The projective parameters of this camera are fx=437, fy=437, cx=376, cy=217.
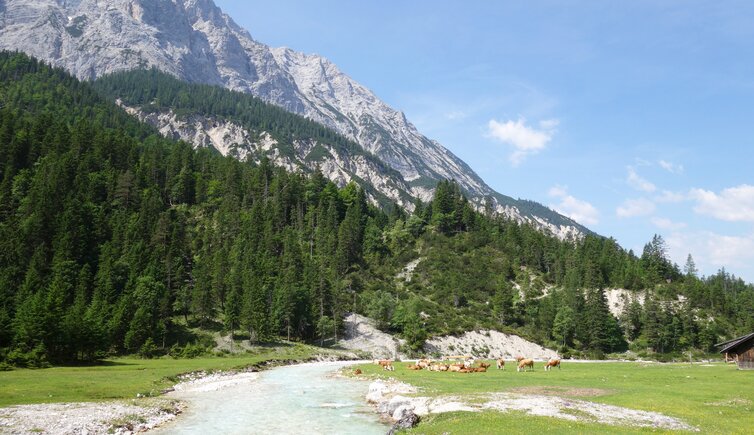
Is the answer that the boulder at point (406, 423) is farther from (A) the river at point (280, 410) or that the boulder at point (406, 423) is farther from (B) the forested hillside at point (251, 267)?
(B) the forested hillside at point (251, 267)

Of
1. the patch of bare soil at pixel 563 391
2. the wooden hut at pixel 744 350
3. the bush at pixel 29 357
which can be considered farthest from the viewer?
the wooden hut at pixel 744 350

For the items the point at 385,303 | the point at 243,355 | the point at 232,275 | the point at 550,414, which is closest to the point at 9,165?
the point at 232,275

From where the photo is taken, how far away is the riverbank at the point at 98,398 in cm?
2695

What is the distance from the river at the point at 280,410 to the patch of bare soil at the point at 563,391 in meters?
13.5

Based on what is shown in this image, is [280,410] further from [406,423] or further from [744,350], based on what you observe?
[744,350]

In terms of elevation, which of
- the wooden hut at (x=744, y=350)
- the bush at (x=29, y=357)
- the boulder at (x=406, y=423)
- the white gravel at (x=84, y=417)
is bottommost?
the bush at (x=29, y=357)

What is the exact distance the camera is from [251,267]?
115m

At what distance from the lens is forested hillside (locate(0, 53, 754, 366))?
8475 cm

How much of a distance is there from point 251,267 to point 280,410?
83.8 m

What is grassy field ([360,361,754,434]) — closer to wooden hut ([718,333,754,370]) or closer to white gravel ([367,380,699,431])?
white gravel ([367,380,699,431])

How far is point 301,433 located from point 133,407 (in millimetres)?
14478

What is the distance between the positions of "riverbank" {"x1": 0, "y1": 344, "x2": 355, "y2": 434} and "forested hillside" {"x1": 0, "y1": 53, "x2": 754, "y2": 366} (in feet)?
48.6

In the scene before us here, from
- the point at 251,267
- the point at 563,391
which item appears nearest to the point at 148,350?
the point at 251,267

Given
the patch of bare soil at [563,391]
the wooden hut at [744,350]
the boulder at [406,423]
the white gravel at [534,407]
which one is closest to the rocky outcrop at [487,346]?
the wooden hut at [744,350]
